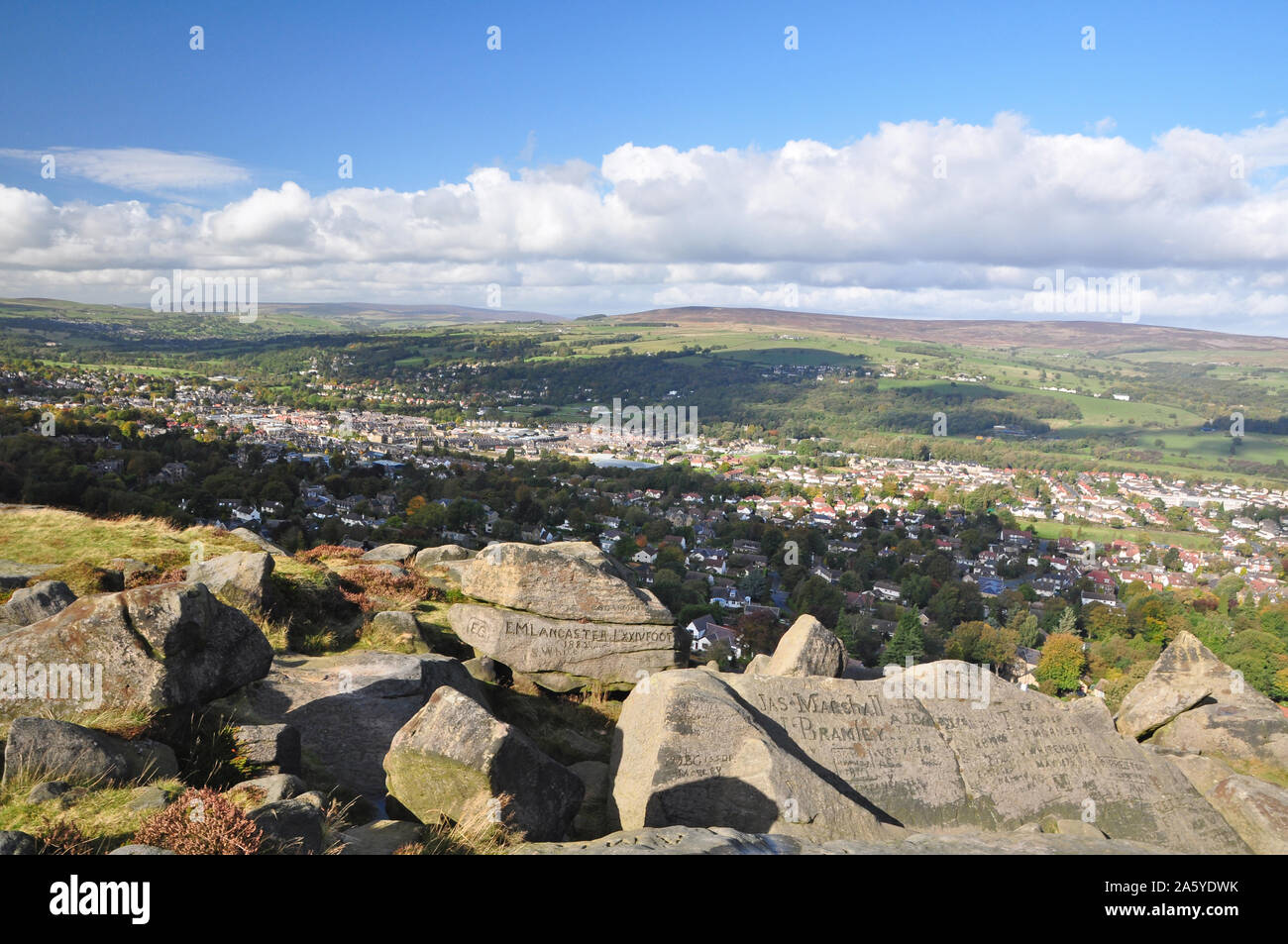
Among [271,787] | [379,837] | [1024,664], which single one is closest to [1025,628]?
[1024,664]

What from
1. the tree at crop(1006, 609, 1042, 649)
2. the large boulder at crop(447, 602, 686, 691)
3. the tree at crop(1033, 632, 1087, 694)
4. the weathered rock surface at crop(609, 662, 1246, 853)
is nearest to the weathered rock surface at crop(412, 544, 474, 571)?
the large boulder at crop(447, 602, 686, 691)

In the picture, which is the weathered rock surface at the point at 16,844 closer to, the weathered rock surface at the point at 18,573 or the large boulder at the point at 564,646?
the large boulder at the point at 564,646

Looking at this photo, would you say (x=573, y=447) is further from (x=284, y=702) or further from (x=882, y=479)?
(x=284, y=702)

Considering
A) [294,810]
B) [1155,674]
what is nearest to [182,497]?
[294,810]

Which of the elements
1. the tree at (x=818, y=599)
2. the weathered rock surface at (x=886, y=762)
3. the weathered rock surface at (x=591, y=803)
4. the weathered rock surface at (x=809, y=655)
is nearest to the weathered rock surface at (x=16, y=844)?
the weathered rock surface at (x=591, y=803)

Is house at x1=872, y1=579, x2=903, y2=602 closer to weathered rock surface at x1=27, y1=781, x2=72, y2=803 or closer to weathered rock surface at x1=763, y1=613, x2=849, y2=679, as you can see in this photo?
weathered rock surface at x1=763, y1=613, x2=849, y2=679
